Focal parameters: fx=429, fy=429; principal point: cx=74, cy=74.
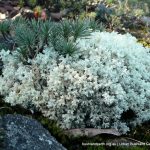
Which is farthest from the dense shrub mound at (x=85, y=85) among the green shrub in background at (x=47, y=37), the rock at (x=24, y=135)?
the rock at (x=24, y=135)

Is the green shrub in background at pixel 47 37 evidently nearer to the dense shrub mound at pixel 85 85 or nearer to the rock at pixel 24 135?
the dense shrub mound at pixel 85 85

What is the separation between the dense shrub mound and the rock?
24.9 inches

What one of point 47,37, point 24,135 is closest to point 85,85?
point 47,37

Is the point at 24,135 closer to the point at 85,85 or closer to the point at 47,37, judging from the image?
the point at 85,85

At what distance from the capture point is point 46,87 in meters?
4.54

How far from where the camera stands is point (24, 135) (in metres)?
3.67

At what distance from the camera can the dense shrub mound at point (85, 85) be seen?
4434 millimetres

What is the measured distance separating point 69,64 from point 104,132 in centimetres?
81

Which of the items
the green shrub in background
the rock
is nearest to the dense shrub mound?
the green shrub in background

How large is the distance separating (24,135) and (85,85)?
99 centimetres

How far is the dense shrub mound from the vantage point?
443 centimetres

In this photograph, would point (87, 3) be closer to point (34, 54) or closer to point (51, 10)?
point (51, 10)

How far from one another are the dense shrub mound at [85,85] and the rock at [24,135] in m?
0.63

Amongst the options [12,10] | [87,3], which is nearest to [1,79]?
[12,10]
